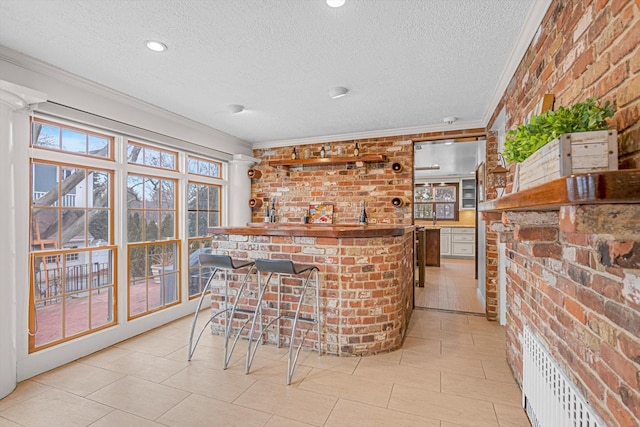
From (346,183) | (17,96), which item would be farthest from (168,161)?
(346,183)

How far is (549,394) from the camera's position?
4.64 ft

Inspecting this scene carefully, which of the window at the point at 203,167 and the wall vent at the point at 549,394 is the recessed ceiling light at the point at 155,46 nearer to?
the window at the point at 203,167

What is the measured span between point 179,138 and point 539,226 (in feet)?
12.4

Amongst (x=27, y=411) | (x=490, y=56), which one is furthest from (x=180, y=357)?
(x=490, y=56)

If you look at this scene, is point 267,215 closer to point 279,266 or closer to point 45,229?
point 279,266

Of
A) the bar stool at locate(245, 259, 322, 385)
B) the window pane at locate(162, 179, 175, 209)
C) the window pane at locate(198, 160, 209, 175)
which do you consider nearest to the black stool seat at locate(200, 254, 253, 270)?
the bar stool at locate(245, 259, 322, 385)

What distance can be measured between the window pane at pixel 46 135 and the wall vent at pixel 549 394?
3.79 metres

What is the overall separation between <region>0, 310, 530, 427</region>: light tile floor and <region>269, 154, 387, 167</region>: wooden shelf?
2397 mm

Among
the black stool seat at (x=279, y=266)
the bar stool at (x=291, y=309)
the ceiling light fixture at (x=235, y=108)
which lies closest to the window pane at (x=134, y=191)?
the ceiling light fixture at (x=235, y=108)

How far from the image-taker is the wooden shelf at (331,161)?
4246 mm

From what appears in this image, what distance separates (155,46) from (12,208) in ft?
A: 5.14

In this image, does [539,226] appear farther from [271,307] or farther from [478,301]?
[478,301]

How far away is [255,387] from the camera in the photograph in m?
2.25

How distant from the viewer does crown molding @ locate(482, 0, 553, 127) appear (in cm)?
176
